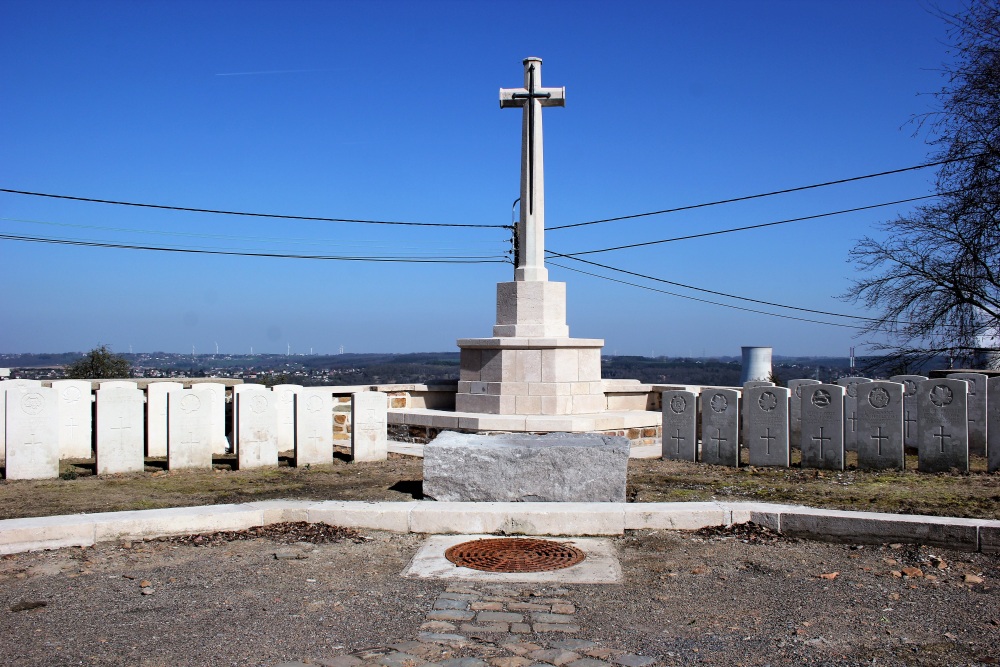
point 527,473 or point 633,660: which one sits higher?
point 527,473

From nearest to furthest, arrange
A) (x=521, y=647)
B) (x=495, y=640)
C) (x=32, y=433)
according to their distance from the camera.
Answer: (x=521, y=647) → (x=495, y=640) → (x=32, y=433)

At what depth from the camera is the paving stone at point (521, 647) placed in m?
3.81

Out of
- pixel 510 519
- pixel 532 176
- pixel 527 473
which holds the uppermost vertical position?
pixel 532 176

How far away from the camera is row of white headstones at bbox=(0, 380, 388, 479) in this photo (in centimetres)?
851

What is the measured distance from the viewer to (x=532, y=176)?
12.8 m

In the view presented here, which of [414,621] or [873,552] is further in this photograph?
[873,552]

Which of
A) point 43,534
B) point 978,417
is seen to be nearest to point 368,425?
point 43,534

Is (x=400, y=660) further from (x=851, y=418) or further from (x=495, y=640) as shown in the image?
(x=851, y=418)

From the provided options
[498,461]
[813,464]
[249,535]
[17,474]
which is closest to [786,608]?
[498,461]

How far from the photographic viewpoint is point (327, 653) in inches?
149

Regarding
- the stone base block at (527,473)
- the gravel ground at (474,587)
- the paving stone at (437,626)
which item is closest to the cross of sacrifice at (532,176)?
the stone base block at (527,473)

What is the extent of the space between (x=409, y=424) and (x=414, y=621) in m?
7.82

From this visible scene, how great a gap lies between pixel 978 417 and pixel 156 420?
10.2 metres

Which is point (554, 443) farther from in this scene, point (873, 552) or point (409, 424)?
point (409, 424)
